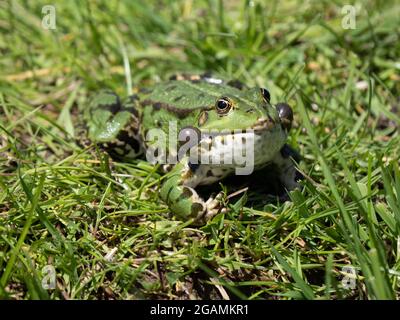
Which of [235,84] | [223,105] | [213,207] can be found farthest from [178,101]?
[213,207]

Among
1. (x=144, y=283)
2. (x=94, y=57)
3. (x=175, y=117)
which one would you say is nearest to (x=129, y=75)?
(x=94, y=57)

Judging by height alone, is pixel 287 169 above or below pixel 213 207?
above

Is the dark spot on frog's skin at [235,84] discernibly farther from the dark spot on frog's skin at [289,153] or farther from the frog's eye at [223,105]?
the frog's eye at [223,105]

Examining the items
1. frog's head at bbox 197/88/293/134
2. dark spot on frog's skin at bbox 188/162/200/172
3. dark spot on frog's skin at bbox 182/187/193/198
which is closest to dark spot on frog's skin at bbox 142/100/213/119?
frog's head at bbox 197/88/293/134

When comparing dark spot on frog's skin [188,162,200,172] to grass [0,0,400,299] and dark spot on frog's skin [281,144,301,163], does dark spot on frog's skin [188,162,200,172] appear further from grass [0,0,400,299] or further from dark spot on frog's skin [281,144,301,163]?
dark spot on frog's skin [281,144,301,163]

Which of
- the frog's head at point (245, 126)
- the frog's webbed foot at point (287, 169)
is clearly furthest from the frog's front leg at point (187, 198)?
the frog's webbed foot at point (287, 169)

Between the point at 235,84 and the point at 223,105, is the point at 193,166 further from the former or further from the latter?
the point at 235,84
